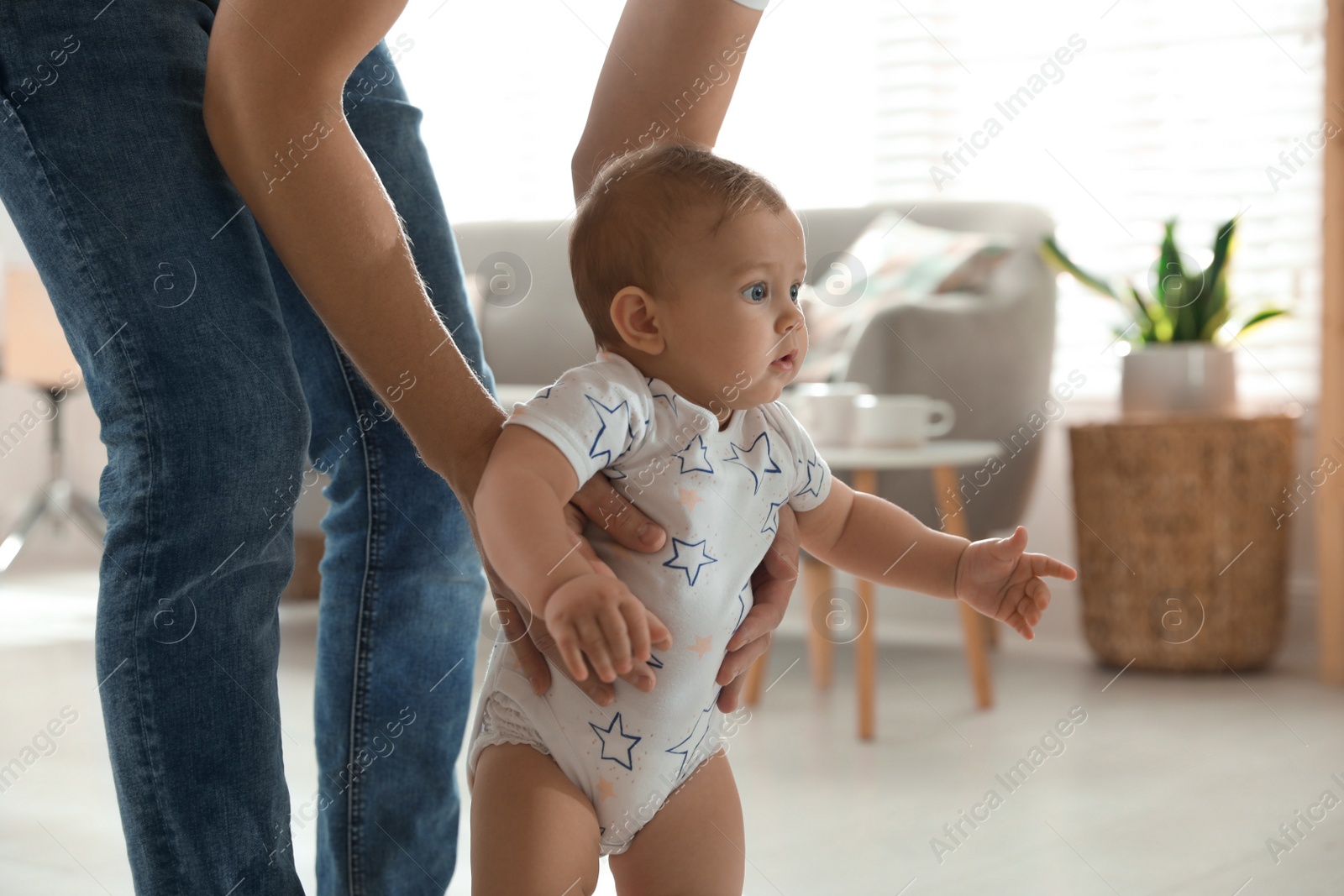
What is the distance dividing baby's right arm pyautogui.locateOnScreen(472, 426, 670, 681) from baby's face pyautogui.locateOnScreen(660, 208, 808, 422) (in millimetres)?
116

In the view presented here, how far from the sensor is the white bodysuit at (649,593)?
772 mm

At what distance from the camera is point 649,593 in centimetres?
77

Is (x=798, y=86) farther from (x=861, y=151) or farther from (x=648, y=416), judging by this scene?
(x=648, y=416)

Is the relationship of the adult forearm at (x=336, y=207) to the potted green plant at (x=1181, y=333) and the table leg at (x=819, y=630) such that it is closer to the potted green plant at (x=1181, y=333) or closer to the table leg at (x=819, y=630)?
the table leg at (x=819, y=630)

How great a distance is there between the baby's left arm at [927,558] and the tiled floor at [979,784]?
0.53 meters

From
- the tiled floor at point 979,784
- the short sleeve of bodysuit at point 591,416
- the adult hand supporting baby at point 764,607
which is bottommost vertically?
the tiled floor at point 979,784

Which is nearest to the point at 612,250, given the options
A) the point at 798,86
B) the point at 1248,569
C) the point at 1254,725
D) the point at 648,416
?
the point at 648,416

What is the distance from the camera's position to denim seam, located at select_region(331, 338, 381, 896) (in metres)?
0.93

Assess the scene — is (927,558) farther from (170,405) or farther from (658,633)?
(170,405)

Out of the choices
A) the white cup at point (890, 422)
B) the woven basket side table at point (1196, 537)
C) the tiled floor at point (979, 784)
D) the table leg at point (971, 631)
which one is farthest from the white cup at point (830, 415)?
the woven basket side table at point (1196, 537)

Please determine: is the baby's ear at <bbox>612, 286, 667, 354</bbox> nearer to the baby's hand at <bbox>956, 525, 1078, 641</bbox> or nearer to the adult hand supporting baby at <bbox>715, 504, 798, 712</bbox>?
the adult hand supporting baby at <bbox>715, 504, 798, 712</bbox>

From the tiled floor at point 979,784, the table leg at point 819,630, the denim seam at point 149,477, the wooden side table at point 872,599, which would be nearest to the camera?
the denim seam at point 149,477

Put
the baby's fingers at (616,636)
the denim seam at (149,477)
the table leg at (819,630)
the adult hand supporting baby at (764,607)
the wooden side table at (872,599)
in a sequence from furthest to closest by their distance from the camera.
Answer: the table leg at (819,630)
the wooden side table at (872,599)
the adult hand supporting baby at (764,607)
the denim seam at (149,477)
the baby's fingers at (616,636)

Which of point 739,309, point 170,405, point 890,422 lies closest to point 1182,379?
point 890,422
